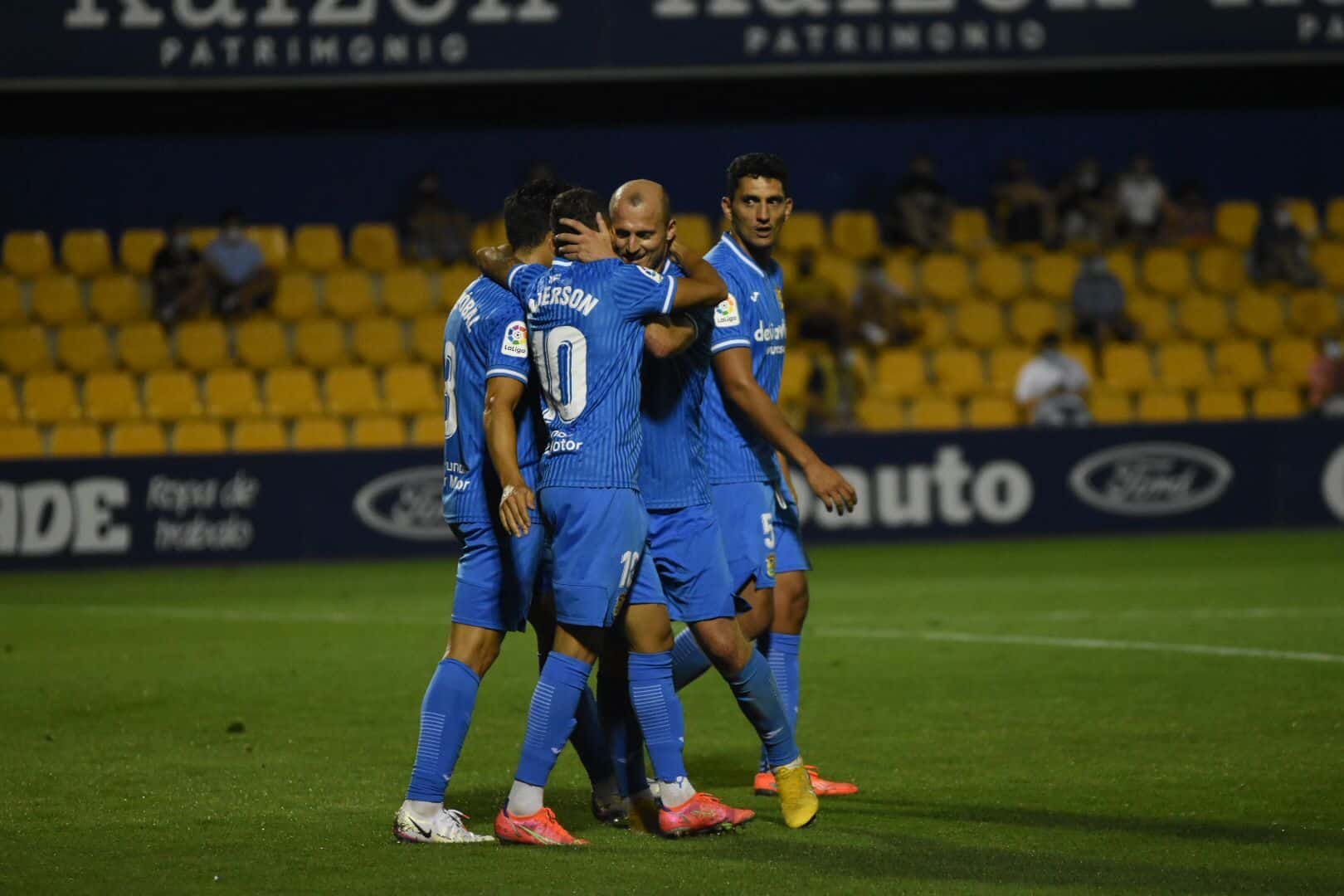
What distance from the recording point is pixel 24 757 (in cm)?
709

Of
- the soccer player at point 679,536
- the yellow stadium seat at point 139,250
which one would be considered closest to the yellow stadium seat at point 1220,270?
the yellow stadium seat at point 139,250

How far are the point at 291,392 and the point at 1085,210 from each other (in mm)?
8393

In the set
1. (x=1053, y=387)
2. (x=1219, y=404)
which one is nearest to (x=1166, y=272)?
(x=1219, y=404)

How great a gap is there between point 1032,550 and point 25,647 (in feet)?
26.9

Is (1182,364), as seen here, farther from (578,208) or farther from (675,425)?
(578,208)

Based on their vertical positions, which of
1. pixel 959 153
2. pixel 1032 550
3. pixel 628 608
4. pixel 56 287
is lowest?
pixel 1032 550

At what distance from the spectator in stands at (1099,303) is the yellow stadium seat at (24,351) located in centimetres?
1010

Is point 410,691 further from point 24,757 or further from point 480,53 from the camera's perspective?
point 480,53

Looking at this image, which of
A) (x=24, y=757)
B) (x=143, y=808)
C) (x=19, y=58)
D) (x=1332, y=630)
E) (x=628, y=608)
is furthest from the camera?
(x=19, y=58)

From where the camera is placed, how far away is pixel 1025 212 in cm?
1953

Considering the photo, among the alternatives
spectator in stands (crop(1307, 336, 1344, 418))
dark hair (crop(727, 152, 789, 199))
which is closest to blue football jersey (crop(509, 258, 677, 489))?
dark hair (crop(727, 152, 789, 199))

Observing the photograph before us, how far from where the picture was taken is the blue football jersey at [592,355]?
5.41 m

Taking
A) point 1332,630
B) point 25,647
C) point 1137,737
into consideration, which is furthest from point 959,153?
point 1137,737

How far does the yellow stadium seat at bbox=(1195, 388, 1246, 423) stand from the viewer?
59.5ft
